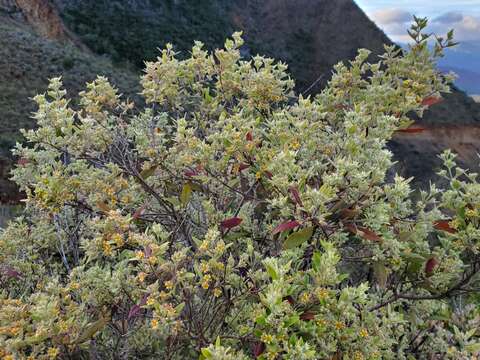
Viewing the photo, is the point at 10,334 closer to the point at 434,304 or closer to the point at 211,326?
the point at 211,326

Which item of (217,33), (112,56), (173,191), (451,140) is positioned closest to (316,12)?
(217,33)

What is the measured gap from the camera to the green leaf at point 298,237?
83.1 inches

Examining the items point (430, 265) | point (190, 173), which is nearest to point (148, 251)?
point (190, 173)

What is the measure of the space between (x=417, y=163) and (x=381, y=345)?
22630mm

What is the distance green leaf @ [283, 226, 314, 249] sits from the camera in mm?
2111

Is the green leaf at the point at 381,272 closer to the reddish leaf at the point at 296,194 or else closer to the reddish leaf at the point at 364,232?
the reddish leaf at the point at 364,232

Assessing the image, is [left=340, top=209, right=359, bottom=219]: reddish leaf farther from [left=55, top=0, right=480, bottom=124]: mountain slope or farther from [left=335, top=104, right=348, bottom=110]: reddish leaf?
[left=55, top=0, right=480, bottom=124]: mountain slope

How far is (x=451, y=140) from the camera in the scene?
82.8ft

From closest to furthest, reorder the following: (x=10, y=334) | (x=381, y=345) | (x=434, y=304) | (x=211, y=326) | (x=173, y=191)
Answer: (x=10, y=334), (x=381, y=345), (x=211, y=326), (x=434, y=304), (x=173, y=191)

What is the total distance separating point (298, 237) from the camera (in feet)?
6.99

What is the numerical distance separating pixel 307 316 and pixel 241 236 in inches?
35.3

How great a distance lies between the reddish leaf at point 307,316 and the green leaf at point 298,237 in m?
0.32

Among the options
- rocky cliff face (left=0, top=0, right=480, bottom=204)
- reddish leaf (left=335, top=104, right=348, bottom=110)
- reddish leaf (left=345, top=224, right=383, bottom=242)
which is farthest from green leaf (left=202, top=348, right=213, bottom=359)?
rocky cliff face (left=0, top=0, right=480, bottom=204)

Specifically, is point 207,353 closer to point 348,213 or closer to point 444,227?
point 348,213
